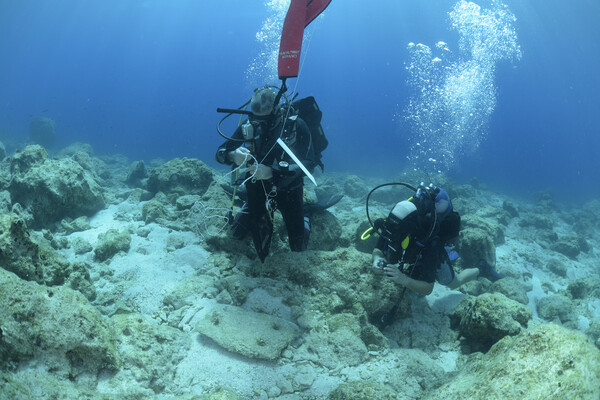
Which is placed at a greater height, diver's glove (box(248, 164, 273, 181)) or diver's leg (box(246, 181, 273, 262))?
diver's glove (box(248, 164, 273, 181))

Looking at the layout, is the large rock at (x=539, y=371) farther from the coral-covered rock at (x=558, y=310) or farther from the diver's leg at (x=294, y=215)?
the coral-covered rock at (x=558, y=310)

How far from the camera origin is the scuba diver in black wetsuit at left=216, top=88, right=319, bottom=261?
423cm

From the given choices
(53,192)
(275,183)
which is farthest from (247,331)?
(53,192)

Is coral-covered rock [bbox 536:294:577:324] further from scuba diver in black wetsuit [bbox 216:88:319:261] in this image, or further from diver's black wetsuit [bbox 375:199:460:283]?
scuba diver in black wetsuit [bbox 216:88:319:261]

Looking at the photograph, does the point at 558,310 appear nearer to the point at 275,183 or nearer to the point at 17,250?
the point at 275,183

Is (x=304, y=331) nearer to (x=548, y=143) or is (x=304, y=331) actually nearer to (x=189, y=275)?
(x=189, y=275)

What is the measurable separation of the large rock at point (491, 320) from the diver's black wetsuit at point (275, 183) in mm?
2493

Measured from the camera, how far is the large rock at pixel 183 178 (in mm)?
7926

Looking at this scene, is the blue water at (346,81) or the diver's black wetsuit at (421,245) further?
the blue water at (346,81)

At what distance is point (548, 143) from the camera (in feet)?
424

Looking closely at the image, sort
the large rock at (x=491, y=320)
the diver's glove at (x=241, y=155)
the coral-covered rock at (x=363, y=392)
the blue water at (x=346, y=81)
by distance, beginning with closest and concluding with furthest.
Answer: the coral-covered rock at (x=363, y=392), the large rock at (x=491, y=320), the diver's glove at (x=241, y=155), the blue water at (x=346, y=81)

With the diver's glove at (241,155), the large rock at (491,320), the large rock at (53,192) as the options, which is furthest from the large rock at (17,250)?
the large rock at (491,320)

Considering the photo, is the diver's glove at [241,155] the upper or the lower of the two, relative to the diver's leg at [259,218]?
upper

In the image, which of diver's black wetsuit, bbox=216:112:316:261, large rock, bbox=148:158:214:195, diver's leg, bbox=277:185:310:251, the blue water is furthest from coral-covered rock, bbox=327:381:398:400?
the blue water
